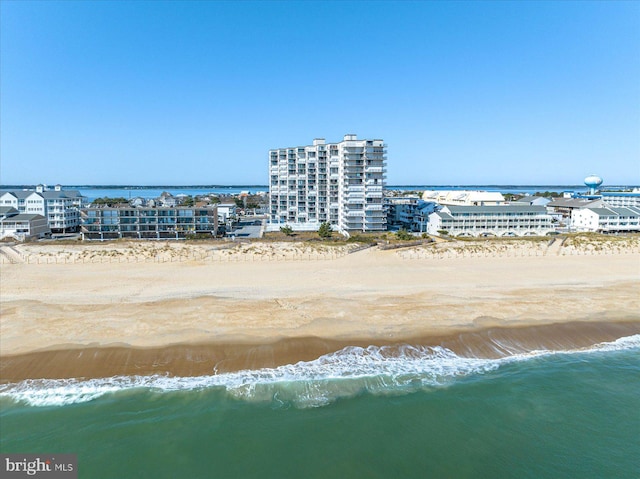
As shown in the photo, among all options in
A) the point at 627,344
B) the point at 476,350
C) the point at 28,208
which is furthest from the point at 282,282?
the point at 28,208

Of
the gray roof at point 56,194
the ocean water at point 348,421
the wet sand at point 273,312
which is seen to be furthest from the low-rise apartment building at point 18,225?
the ocean water at point 348,421

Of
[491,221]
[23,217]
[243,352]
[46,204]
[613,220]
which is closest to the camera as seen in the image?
[243,352]

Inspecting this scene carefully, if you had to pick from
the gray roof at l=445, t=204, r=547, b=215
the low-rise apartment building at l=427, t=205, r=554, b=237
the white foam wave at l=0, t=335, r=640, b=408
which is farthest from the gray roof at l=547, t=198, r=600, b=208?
the white foam wave at l=0, t=335, r=640, b=408

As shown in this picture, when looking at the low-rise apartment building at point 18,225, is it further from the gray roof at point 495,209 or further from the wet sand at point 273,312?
the gray roof at point 495,209

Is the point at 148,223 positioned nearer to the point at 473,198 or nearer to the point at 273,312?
the point at 273,312

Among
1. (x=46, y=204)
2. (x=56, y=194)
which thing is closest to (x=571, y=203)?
(x=56, y=194)
